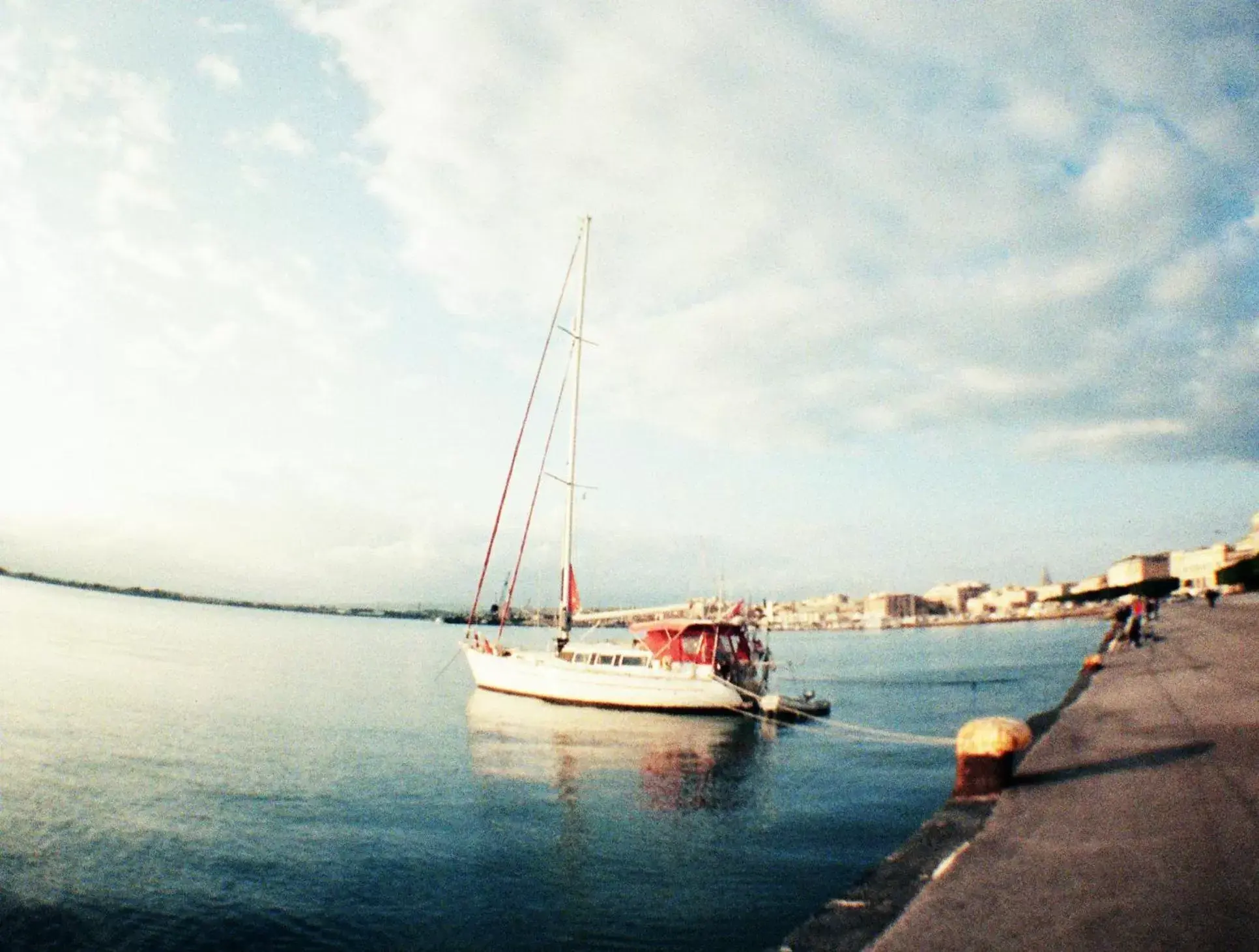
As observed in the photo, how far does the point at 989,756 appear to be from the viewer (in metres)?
9.56

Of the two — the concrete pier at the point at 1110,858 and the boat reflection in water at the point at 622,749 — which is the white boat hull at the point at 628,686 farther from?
the concrete pier at the point at 1110,858

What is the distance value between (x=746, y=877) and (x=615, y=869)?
2.48m

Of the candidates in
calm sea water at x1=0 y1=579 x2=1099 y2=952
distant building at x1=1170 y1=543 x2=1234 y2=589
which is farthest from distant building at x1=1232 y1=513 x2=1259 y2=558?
calm sea water at x1=0 y1=579 x2=1099 y2=952

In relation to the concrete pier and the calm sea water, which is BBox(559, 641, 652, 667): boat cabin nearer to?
the calm sea water

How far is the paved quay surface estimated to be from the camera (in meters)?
5.41

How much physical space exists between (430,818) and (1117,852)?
15.1m

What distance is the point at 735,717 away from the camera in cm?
3400

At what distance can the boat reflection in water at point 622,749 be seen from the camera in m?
21.2

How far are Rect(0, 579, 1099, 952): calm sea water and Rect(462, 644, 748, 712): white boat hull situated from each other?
1.27 metres

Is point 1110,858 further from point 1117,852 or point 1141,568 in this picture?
point 1141,568

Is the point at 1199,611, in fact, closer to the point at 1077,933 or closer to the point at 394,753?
the point at 394,753

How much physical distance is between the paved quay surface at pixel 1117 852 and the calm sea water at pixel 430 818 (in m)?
4.67

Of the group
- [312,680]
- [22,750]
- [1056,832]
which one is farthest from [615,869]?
[312,680]

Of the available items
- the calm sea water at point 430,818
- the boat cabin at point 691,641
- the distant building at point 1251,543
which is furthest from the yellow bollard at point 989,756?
the distant building at point 1251,543
